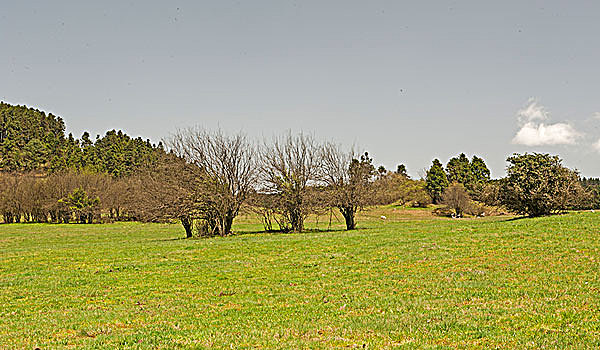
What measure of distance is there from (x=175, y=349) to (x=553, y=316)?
23.3ft

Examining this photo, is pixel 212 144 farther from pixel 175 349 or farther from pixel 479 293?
pixel 175 349

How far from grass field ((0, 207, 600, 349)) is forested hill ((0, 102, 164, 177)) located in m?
91.3

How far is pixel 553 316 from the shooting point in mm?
9125

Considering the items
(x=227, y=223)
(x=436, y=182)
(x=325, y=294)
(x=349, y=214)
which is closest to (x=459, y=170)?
(x=436, y=182)

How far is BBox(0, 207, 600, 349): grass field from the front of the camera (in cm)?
850

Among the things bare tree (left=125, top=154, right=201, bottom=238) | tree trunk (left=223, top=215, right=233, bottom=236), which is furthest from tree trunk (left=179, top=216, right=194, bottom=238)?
tree trunk (left=223, top=215, right=233, bottom=236)

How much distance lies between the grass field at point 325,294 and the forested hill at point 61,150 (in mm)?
91302

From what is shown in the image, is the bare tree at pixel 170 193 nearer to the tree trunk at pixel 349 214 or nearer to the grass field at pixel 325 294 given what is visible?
the grass field at pixel 325 294

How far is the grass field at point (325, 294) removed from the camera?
27.9ft

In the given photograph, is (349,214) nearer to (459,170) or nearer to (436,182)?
(436,182)

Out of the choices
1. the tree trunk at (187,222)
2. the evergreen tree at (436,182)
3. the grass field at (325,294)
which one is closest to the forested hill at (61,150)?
the evergreen tree at (436,182)

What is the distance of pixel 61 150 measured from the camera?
135875 millimetres

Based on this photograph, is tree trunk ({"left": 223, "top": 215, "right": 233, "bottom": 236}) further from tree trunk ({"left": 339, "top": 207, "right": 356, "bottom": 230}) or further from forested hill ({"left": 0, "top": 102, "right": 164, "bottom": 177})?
forested hill ({"left": 0, "top": 102, "right": 164, "bottom": 177})

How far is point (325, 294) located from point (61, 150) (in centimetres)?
14113
